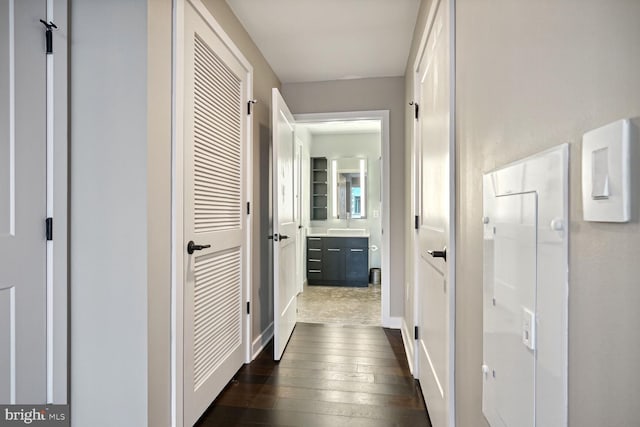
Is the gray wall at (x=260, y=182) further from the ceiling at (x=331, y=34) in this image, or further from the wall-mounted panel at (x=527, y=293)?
the wall-mounted panel at (x=527, y=293)

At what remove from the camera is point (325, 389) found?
216 centimetres

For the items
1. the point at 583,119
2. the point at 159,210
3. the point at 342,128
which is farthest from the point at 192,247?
the point at 342,128

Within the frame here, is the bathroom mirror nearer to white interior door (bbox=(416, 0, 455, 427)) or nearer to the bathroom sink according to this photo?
the bathroom sink

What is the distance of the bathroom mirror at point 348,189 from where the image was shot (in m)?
5.84

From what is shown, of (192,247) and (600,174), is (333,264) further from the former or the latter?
(600,174)

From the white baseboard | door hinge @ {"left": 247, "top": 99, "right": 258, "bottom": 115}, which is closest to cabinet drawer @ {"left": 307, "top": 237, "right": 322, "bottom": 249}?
the white baseboard

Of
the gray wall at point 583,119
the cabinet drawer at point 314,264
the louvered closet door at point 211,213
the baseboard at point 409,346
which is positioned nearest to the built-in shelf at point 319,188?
the cabinet drawer at point 314,264

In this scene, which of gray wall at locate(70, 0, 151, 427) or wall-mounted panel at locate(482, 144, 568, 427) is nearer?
wall-mounted panel at locate(482, 144, 568, 427)

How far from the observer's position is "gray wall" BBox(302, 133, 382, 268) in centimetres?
584

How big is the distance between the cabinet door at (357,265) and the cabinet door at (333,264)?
0.10 meters

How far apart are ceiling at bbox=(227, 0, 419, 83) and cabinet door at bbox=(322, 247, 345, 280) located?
2.78 m

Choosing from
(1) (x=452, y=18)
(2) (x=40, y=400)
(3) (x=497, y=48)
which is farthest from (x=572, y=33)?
(2) (x=40, y=400)

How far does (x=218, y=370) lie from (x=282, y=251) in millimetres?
1009

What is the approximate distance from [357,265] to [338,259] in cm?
32
